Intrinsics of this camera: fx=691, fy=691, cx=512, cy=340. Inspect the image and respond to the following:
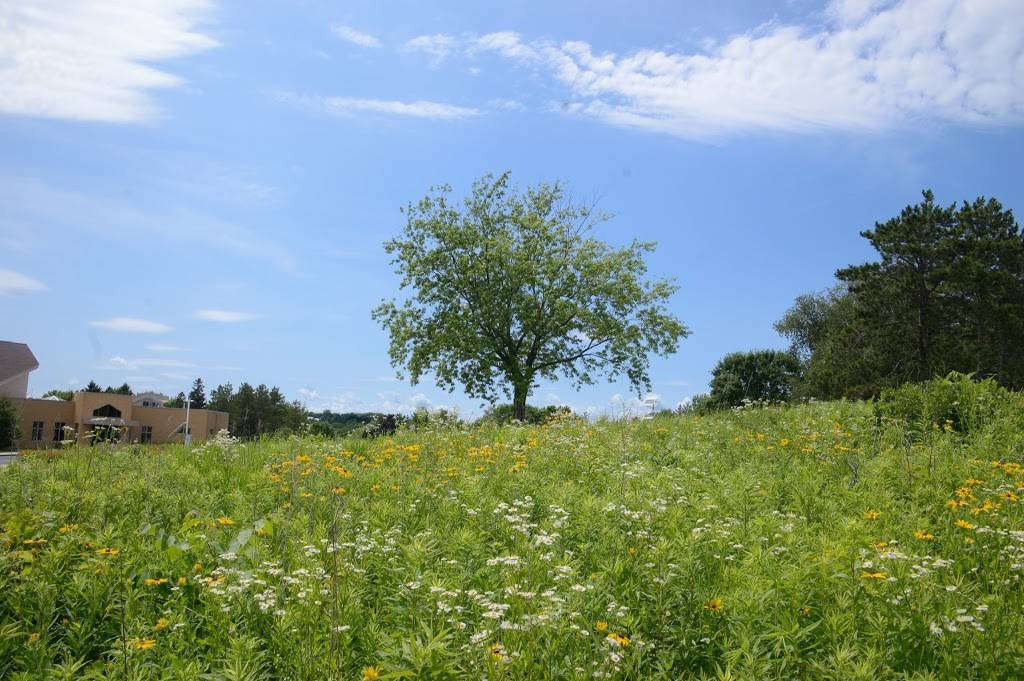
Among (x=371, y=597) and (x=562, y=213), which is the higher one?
(x=562, y=213)

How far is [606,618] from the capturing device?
395 centimetres

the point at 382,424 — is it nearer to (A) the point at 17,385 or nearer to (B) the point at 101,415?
(B) the point at 101,415

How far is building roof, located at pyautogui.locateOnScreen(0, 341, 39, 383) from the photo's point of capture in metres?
61.0

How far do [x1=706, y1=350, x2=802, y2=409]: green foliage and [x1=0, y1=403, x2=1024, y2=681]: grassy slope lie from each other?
52208 millimetres

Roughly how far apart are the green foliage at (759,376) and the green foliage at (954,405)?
151 feet

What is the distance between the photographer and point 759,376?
5812 cm

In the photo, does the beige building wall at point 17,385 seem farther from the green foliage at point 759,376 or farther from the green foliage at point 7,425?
the green foliage at point 759,376

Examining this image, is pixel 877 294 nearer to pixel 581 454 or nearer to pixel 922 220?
pixel 922 220

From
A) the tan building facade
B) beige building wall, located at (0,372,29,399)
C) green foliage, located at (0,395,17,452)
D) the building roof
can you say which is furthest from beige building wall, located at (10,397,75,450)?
green foliage, located at (0,395,17,452)

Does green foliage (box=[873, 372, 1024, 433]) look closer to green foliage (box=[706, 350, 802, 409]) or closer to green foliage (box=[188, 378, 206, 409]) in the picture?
green foliage (box=[706, 350, 802, 409])

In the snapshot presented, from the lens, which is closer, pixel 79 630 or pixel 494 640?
pixel 494 640

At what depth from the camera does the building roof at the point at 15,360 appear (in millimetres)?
61031

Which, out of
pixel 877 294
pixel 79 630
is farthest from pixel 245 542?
pixel 877 294

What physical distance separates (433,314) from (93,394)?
130 ft
